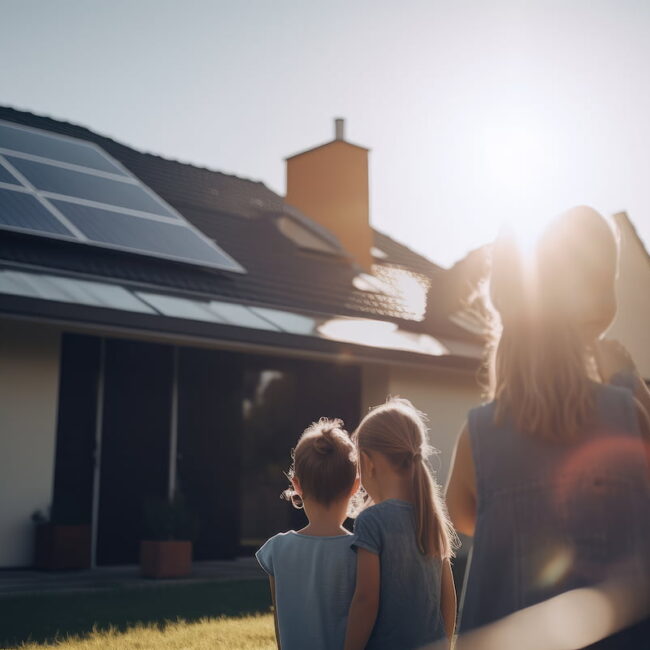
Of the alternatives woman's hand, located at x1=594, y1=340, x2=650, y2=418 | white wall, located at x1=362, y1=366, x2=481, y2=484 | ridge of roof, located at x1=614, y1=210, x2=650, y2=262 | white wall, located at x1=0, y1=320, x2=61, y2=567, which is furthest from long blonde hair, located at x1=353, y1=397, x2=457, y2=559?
ridge of roof, located at x1=614, y1=210, x2=650, y2=262

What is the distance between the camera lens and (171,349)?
10.9 m

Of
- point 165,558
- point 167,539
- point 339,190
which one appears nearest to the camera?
point 165,558

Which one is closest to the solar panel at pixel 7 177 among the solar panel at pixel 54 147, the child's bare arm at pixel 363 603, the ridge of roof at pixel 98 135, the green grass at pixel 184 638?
the solar panel at pixel 54 147

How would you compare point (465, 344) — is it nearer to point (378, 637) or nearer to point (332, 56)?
point (332, 56)

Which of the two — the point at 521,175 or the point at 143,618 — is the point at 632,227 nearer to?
the point at 143,618

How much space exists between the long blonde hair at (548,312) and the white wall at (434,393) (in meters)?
10.1

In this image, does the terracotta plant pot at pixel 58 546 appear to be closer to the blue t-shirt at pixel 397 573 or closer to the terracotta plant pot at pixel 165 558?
the terracotta plant pot at pixel 165 558

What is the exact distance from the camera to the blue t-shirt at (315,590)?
9.82 ft

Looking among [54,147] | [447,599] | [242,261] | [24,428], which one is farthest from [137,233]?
[447,599]

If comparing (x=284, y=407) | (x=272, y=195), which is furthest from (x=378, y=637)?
(x=272, y=195)

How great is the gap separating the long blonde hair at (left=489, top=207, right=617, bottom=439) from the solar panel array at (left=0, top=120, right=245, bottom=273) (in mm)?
8209

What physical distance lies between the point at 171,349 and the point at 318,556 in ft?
26.3

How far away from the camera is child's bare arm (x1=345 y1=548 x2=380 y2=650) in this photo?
266 cm

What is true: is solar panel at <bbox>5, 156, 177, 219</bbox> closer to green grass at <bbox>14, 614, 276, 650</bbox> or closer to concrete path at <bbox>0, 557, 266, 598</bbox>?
concrete path at <bbox>0, 557, 266, 598</bbox>
